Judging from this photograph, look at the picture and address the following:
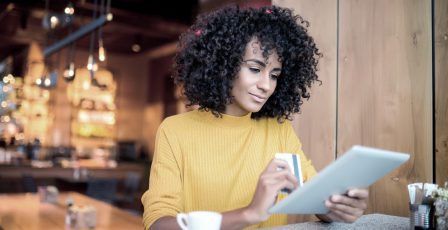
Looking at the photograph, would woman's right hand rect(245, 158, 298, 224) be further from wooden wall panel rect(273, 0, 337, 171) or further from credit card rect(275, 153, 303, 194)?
wooden wall panel rect(273, 0, 337, 171)

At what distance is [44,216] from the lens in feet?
11.7

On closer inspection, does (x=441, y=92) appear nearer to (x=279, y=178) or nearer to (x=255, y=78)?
(x=255, y=78)

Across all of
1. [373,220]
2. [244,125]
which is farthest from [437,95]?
[244,125]

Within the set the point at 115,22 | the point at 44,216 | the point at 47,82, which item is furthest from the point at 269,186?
the point at 115,22

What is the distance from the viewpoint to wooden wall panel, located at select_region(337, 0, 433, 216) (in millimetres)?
1931

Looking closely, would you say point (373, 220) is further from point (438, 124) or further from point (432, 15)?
point (432, 15)

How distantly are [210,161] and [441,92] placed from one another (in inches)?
42.2

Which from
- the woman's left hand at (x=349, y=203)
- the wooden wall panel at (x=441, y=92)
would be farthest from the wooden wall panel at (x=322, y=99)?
the woman's left hand at (x=349, y=203)

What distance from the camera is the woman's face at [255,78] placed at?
1447mm

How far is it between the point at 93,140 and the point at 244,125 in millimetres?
9989

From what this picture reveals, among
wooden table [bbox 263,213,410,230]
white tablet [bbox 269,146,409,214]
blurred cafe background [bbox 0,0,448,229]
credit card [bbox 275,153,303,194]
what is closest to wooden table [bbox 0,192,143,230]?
blurred cafe background [bbox 0,0,448,229]

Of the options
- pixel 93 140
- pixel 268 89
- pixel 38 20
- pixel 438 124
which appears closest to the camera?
pixel 268 89

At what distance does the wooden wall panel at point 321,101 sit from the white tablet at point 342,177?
114 centimetres

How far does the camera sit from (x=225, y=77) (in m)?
1.54
